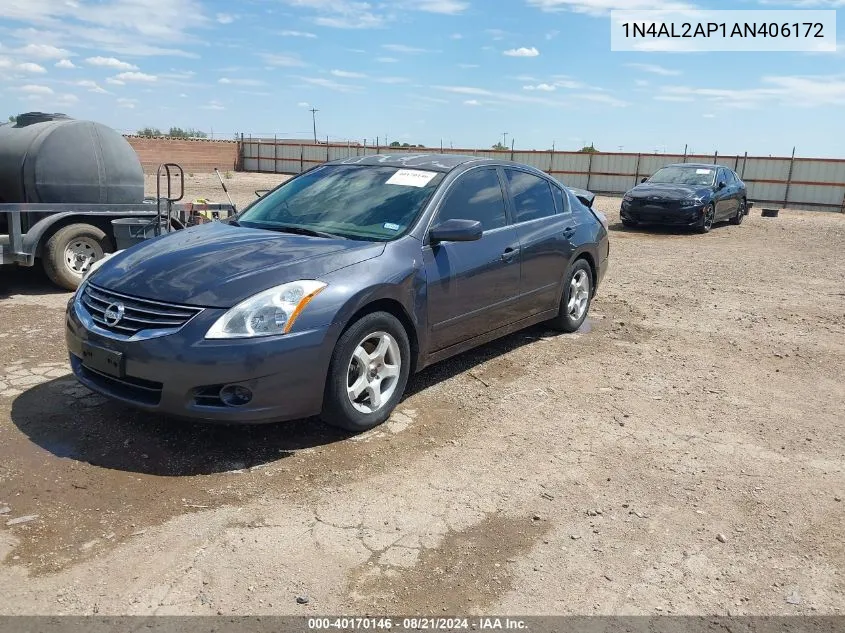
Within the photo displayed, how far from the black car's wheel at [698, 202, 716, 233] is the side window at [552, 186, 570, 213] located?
10.7m

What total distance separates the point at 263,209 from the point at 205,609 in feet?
10.4

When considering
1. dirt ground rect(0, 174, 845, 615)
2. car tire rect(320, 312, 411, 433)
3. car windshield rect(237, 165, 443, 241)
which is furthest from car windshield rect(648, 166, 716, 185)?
car tire rect(320, 312, 411, 433)

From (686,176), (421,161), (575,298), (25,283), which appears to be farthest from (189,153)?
(421,161)

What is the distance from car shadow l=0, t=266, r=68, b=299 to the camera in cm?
779

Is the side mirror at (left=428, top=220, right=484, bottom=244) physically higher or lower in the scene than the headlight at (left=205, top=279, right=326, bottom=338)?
higher

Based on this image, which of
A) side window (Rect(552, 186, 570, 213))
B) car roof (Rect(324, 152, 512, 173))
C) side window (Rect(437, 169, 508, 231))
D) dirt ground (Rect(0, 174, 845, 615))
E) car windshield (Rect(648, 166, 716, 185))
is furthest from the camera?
car windshield (Rect(648, 166, 716, 185))

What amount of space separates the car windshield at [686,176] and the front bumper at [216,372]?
14.9 m

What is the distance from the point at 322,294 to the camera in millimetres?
3822

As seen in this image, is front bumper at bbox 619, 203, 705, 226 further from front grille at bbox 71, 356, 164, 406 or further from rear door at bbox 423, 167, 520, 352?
front grille at bbox 71, 356, 164, 406

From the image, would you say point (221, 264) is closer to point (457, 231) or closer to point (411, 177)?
point (457, 231)

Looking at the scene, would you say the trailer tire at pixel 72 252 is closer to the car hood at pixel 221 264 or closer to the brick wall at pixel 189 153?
the car hood at pixel 221 264

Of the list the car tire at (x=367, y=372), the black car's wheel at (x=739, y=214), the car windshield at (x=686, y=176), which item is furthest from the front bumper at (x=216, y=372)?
the black car's wheel at (x=739, y=214)

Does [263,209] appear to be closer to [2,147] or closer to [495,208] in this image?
[495,208]

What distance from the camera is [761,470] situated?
403cm
